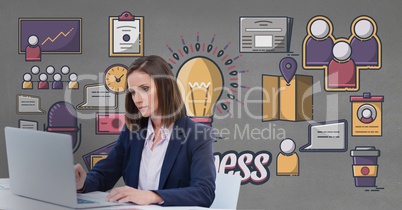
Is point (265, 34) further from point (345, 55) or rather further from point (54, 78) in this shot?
point (54, 78)

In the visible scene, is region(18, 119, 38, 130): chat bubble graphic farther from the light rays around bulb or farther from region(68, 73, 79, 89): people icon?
the light rays around bulb

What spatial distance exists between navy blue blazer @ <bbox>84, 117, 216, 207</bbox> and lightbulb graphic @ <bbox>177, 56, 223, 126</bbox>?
1.55 m

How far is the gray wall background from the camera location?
12.5 feet

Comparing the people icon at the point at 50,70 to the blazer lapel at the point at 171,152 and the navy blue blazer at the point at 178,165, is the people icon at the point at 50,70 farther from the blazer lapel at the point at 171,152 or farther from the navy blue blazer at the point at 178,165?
the blazer lapel at the point at 171,152

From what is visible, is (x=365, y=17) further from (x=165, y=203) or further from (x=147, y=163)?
(x=165, y=203)

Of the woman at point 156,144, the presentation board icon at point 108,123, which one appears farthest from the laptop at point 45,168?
the presentation board icon at point 108,123

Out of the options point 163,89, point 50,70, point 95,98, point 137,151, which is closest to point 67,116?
point 95,98

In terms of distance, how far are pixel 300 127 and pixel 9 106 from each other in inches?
81.1

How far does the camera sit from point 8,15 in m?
3.80

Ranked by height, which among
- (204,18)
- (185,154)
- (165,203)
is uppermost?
(204,18)

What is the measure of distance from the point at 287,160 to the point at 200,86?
2.63 feet

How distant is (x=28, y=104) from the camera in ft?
12.6

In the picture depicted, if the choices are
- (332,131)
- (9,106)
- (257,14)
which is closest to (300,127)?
(332,131)

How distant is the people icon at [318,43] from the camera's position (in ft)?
12.4
